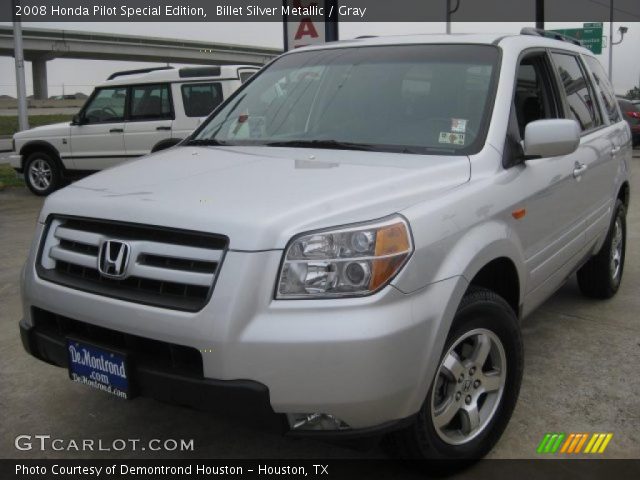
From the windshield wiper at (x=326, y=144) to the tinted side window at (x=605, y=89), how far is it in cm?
247

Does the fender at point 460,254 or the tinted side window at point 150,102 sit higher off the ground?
the tinted side window at point 150,102

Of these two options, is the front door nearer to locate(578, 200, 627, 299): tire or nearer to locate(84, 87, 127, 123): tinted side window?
locate(578, 200, 627, 299): tire

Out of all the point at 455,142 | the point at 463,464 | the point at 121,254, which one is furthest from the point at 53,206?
the point at 463,464

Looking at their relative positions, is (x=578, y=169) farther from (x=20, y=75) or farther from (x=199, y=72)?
(x=20, y=75)

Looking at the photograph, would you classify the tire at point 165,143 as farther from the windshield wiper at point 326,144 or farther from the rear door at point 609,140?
the windshield wiper at point 326,144

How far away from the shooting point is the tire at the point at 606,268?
16.0ft

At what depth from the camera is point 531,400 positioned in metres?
3.37

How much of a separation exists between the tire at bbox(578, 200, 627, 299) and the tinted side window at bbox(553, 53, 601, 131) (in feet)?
2.76

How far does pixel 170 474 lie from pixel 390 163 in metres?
1.56

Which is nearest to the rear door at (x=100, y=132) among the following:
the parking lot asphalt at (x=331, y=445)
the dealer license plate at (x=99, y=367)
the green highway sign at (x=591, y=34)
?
the parking lot asphalt at (x=331, y=445)

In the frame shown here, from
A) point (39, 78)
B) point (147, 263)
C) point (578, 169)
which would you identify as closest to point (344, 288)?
point (147, 263)

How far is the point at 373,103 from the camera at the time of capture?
131 inches

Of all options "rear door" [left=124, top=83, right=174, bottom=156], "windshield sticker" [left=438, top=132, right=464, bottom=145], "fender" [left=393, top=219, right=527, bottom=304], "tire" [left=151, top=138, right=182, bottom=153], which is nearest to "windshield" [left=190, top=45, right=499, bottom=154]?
"windshield sticker" [left=438, top=132, right=464, bottom=145]

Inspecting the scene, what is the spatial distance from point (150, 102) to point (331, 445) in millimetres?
8406
